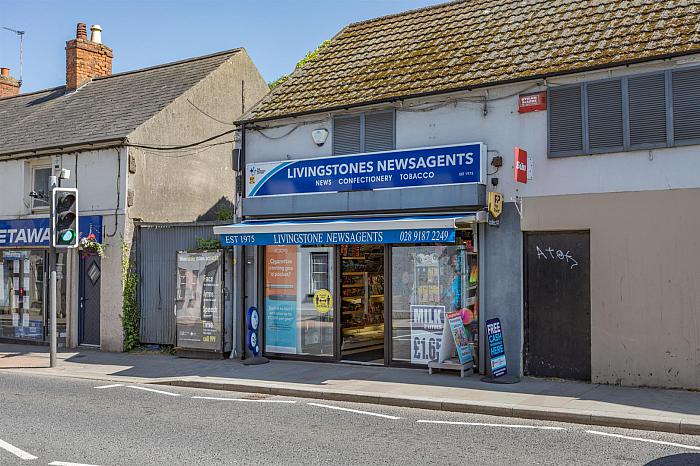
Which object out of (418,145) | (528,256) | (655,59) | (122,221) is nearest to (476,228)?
(528,256)

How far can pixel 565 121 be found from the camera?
38.3 feet

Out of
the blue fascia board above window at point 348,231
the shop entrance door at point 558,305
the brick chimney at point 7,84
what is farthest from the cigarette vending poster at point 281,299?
the brick chimney at point 7,84

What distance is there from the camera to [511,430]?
8422 mm

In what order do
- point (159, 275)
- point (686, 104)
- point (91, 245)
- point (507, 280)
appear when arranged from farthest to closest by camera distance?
point (91, 245), point (159, 275), point (507, 280), point (686, 104)

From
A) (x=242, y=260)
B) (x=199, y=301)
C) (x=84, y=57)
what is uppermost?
(x=84, y=57)

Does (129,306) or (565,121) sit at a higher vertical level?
(565,121)

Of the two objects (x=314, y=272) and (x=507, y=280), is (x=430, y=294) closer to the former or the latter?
(x=507, y=280)

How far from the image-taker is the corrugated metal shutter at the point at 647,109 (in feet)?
35.6

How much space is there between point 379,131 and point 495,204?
10.00 ft

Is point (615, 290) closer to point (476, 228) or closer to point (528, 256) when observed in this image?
point (528, 256)

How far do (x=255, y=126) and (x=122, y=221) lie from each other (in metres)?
4.28

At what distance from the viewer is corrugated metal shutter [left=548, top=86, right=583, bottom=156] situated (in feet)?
37.9

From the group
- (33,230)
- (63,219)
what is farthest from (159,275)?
(33,230)

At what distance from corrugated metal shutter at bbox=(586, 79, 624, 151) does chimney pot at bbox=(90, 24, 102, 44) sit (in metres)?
16.0
